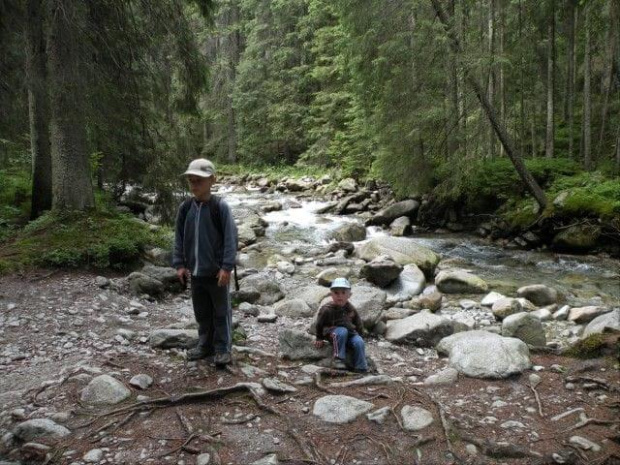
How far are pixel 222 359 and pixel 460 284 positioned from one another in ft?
22.0

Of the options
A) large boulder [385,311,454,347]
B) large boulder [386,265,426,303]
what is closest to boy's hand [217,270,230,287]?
large boulder [385,311,454,347]

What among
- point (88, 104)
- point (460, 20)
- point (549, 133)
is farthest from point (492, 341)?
point (549, 133)

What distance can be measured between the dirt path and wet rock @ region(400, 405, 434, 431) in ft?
0.15

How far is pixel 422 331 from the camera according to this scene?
6.38 meters

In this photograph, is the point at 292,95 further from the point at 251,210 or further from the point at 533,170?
the point at 533,170

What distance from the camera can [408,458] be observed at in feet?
10.5

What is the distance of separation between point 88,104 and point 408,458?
715 centimetres

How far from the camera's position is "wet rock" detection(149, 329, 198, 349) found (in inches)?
192

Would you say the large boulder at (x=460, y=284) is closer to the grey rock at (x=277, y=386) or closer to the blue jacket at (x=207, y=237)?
the grey rock at (x=277, y=386)

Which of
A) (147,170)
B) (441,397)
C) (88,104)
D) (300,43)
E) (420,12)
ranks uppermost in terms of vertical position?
(300,43)

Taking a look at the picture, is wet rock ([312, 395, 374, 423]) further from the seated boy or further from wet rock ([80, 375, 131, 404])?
wet rock ([80, 375, 131, 404])

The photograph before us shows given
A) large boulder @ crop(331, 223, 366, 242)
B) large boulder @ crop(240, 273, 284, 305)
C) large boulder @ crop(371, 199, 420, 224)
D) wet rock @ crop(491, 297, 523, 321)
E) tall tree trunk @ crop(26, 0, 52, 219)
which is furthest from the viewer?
large boulder @ crop(371, 199, 420, 224)

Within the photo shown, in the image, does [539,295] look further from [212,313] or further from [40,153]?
[40,153]

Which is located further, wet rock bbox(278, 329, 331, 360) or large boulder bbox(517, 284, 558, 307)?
large boulder bbox(517, 284, 558, 307)
